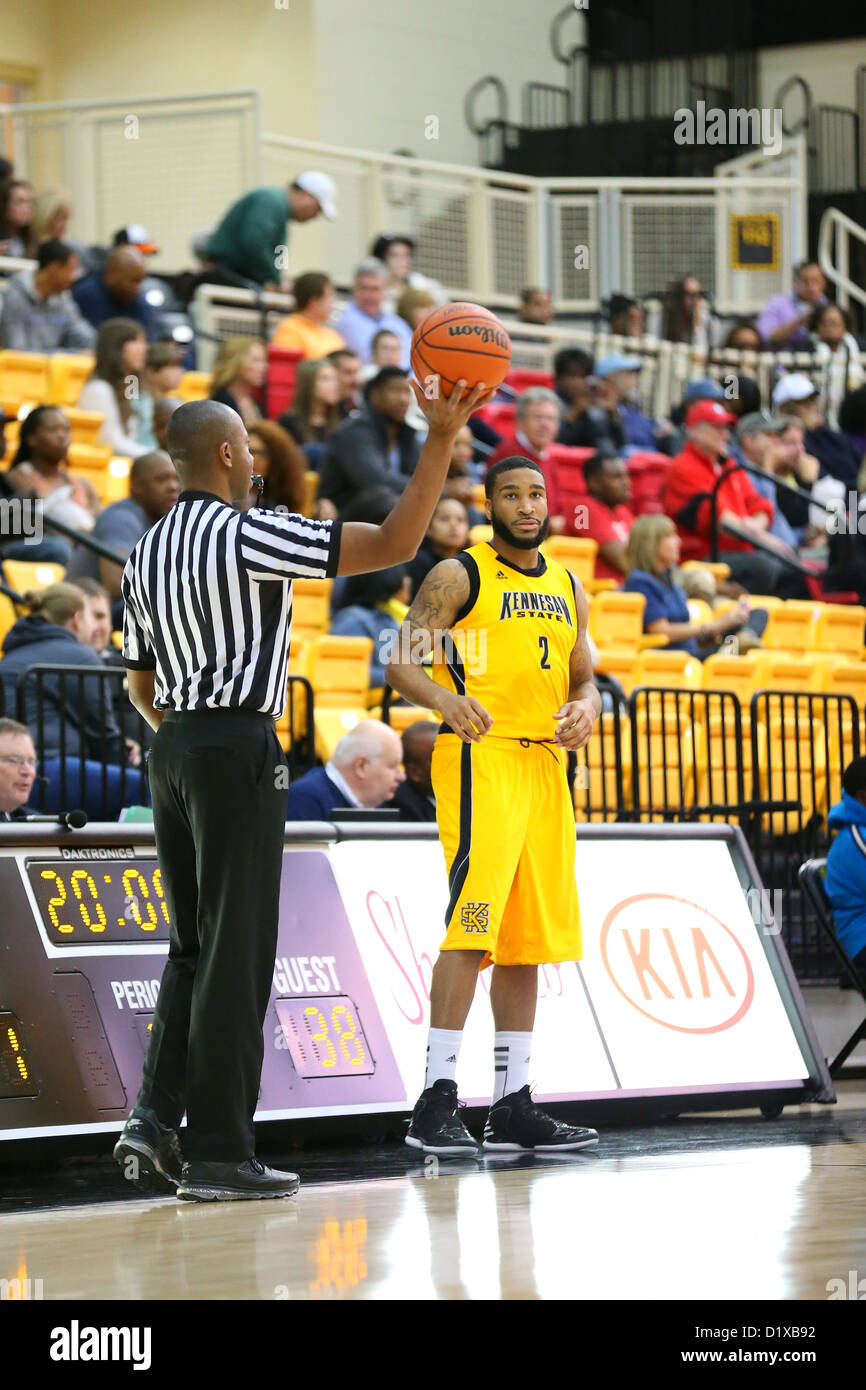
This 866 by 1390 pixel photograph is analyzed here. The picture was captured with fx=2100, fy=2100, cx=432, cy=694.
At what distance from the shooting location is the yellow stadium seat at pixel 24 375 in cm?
1502

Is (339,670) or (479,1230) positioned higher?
(339,670)

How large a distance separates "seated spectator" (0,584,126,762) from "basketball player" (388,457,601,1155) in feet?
9.01

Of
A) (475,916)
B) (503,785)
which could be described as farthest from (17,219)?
(475,916)

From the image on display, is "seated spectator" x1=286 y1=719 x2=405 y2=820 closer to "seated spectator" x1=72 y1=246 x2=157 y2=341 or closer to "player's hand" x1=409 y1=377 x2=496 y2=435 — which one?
"player's hand" x1=409 y1=377 x2=496 y2=435

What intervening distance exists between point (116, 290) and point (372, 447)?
3208mm

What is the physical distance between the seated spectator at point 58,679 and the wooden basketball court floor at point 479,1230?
280cm

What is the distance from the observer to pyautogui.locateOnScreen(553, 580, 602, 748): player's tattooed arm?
7043 mm

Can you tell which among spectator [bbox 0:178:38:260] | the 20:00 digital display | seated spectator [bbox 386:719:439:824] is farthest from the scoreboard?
spectator [bbox 0:178:38:260]

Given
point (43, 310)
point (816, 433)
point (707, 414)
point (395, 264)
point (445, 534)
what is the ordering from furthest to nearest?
point (816, 433)
point (395, 264)
point (707, 414)
point (43, 310)
point (445, 534)

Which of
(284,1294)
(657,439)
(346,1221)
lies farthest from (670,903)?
(657,439)

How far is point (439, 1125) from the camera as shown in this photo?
6.88 m

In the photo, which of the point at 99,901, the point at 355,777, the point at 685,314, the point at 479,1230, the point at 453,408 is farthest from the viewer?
the point at 685,314

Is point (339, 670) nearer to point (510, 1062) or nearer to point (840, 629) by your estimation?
point (510, 1062)

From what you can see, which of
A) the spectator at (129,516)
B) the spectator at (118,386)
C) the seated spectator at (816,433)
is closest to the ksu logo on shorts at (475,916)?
the spectator at (129,516)
